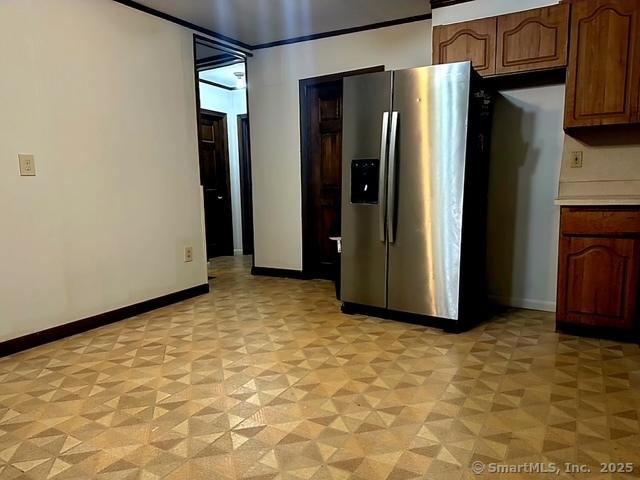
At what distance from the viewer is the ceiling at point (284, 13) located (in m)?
3.25

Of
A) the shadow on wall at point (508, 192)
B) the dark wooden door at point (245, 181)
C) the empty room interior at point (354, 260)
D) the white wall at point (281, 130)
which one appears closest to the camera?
the empty room interior at point (354, 260)

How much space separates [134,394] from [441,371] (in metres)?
1.50

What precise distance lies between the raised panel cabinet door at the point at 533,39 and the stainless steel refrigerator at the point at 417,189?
0.25 meters

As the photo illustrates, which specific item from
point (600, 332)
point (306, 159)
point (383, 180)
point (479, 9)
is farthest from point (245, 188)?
point (600, 332)

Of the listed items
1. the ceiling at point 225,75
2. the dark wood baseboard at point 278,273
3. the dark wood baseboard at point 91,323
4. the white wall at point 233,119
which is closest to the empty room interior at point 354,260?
the dark wood baseboard at point 91,323

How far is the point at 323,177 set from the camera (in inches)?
169

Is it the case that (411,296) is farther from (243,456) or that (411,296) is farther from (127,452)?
(127,452)

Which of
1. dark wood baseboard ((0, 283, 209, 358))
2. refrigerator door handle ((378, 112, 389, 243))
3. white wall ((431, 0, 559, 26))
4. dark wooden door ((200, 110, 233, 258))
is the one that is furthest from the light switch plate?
dark wooden door ((200, 110, 233, 258))

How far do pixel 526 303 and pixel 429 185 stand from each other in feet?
4.37

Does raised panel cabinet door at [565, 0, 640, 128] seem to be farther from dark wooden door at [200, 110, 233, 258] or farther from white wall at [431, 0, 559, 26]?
dark wooden door at [200, 110, 233, 258]

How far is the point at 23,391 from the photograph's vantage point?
2068mm

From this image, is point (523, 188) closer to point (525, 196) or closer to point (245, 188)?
point (525, 196)

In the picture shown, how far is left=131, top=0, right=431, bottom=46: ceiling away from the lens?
3.25 metres

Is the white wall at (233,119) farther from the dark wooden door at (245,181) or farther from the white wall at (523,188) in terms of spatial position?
the white wall at (523,188)
